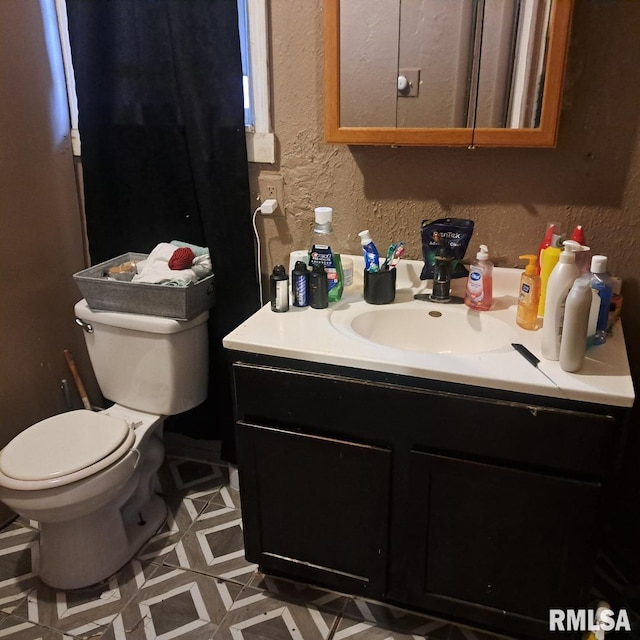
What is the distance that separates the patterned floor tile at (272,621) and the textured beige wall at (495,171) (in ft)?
3.27

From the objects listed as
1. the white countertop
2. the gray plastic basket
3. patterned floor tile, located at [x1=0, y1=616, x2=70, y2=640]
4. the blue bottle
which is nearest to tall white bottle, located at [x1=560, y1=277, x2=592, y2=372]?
the white countertop

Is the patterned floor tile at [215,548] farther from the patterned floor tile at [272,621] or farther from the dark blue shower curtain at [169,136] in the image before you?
the dark blue shower curtain at [169,136]

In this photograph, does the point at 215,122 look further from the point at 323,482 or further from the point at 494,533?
the point at 494,533

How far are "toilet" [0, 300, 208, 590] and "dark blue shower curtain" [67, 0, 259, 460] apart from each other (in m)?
0.19

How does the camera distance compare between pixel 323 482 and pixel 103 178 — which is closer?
pixel 323 482

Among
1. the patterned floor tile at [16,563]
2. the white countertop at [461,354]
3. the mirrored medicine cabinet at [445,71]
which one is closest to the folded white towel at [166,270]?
the white countertop at [461,354]

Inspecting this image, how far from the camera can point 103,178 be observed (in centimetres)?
182

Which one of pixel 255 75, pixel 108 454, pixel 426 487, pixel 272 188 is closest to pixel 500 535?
pixel 426 487

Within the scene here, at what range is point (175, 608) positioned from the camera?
1537 mm

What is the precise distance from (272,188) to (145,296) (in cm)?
49

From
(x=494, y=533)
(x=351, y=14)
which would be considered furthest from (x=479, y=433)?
(x=351, y=14)

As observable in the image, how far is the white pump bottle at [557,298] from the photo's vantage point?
3.78ft

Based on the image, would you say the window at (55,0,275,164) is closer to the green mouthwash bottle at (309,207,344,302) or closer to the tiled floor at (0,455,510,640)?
the green mouthwash bottle at (309,207,344,302)

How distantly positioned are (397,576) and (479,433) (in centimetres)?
46
